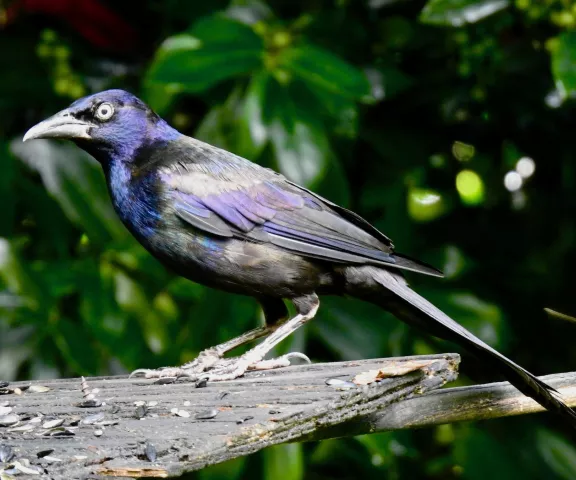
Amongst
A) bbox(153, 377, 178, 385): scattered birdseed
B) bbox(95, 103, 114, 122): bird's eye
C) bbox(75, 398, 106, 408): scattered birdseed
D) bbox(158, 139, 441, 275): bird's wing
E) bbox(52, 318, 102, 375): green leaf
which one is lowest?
bbox(52, 318, 102, 375): green leaf

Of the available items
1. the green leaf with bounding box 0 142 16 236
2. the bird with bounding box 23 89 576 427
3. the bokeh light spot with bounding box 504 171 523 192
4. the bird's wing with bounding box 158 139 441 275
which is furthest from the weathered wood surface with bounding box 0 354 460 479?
the bokeh light spot with bounding box 504 171 523 192

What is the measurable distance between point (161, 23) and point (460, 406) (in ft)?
10.1

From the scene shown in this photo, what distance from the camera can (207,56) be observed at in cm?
474

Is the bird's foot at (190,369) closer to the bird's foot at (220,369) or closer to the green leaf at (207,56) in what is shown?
→ the bird's foot at (220,369)

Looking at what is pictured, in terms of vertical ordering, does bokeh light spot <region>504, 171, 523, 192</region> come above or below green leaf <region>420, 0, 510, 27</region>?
below

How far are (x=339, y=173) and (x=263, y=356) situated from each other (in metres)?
1.10

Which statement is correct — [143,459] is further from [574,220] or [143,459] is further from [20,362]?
[574,220]

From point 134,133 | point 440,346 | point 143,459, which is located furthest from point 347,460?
point 143,459

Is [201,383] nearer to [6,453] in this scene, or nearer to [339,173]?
[6,453]

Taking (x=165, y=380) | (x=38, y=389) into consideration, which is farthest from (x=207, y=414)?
(x=38, y=389)

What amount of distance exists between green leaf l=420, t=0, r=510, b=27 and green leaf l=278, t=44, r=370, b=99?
14.9 inches

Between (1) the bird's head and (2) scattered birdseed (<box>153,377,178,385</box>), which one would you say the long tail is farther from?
(1) the bird's head

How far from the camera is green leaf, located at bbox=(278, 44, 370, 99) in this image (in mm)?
4676

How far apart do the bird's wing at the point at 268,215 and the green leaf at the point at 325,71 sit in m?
0.66
